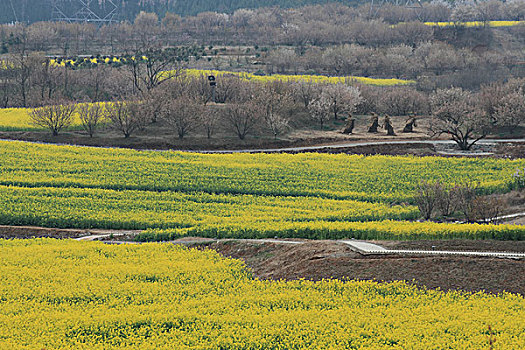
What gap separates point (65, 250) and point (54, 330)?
45.0 feet

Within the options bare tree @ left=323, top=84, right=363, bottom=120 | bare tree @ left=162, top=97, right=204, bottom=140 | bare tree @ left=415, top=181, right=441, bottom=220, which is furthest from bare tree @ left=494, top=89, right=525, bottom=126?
bare tree @ left=415, top=181, right=441, bottom=220

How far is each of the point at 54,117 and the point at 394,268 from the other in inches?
2362

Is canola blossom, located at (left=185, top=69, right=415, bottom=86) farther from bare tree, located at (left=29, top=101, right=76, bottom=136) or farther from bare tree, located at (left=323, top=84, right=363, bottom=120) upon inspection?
bare tree, located at (left=29, top=101, right=76, bottom=136)

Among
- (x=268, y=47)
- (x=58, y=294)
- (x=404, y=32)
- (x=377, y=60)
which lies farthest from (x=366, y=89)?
(x=58, y=294)

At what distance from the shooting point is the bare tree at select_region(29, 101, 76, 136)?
264ft

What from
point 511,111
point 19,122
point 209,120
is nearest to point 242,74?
point 209,120

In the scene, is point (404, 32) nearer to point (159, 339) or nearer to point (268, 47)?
point (268, 47)

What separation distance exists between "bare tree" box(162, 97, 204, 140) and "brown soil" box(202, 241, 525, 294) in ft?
149

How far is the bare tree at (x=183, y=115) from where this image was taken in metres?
79.7

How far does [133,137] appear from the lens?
8044 centimetres

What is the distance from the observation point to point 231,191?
56938 mm

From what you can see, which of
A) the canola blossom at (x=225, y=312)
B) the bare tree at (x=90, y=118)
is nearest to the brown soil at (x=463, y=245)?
the canola blossom at (x=225, y=312)

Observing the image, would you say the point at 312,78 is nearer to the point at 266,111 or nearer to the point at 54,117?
the point at 266,111

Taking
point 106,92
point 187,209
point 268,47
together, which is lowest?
point 187,209
